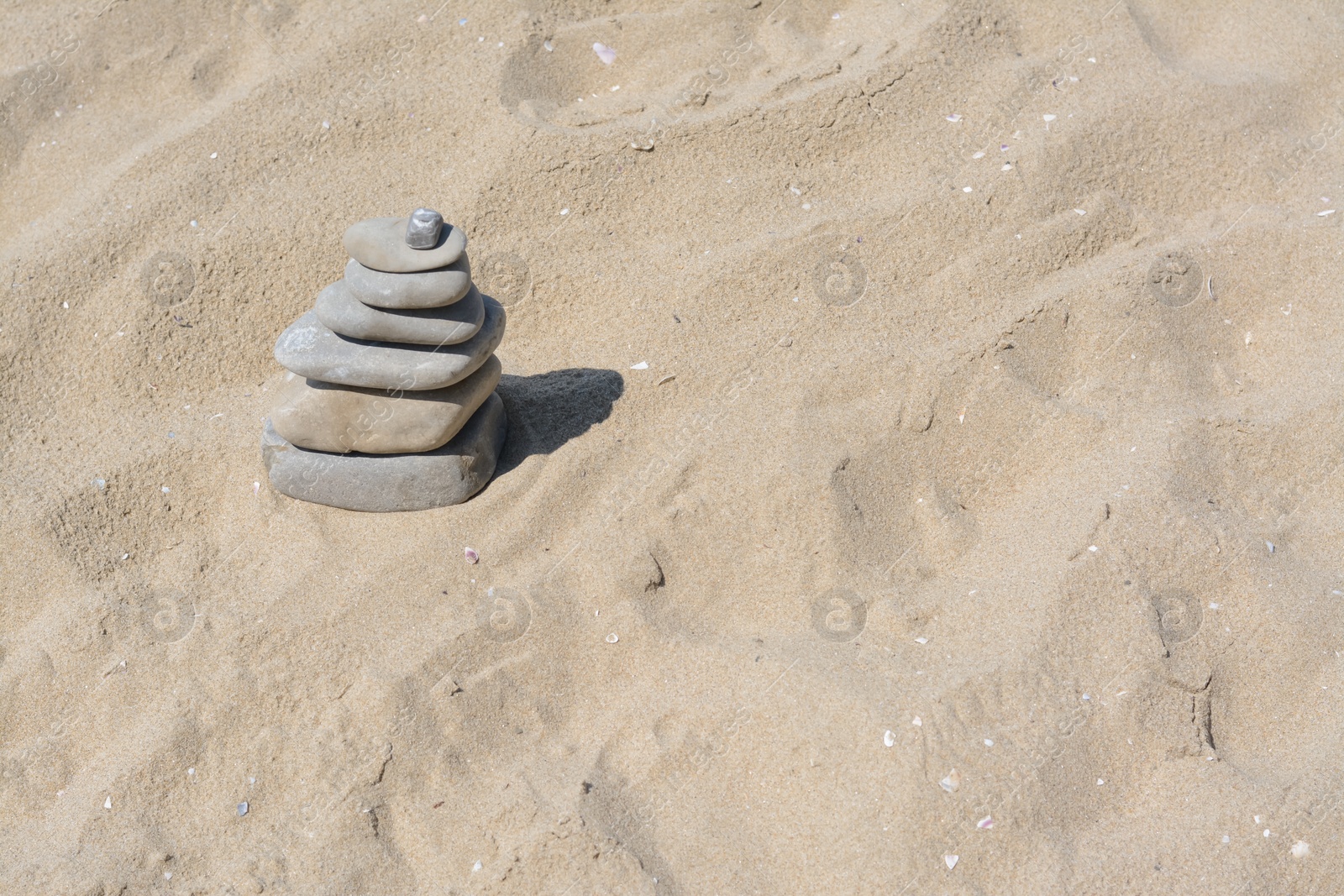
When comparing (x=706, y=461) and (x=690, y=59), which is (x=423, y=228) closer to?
(x=706, y=461)

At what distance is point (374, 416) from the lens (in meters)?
3.62

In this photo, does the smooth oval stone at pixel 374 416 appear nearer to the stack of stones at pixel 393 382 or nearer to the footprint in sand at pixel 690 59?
the stack of stones at pixel 393 382

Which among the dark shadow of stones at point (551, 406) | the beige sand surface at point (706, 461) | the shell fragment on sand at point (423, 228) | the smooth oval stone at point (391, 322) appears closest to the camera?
the beige sand surface at point (706, 461)

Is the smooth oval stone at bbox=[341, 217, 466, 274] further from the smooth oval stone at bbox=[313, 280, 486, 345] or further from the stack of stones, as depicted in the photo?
the smooth oval stone at bbox=[313, 280, 486, 345]

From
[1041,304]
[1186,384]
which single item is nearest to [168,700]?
[1041,304]

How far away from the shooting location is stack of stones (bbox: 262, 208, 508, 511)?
3369mm

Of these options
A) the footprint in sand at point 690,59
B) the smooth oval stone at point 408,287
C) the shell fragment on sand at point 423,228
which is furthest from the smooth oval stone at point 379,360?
the footprint in sand at point 690,59

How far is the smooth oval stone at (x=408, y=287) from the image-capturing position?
11.0 ft

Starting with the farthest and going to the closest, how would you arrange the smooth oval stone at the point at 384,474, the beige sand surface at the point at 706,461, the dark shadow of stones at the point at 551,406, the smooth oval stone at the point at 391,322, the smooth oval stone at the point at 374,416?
the dark shadow of stones at the point at 551,406 < the smooth oval stone at the point at 384,474 < the smooth oval stone at the point at 374,416 < the smooth oval stone at the point at 391,322 < the beige sand surface at the point at 706,461

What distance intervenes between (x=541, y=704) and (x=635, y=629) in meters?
0.34

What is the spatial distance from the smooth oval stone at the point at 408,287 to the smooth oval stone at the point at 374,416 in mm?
334

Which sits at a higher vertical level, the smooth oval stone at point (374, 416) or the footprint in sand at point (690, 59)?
the smooth oval stone at point (374, 416)

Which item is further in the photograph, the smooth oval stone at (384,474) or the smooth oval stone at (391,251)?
the smooth oval stone at (384,474)

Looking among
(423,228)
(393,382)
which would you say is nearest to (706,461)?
(393,382)
